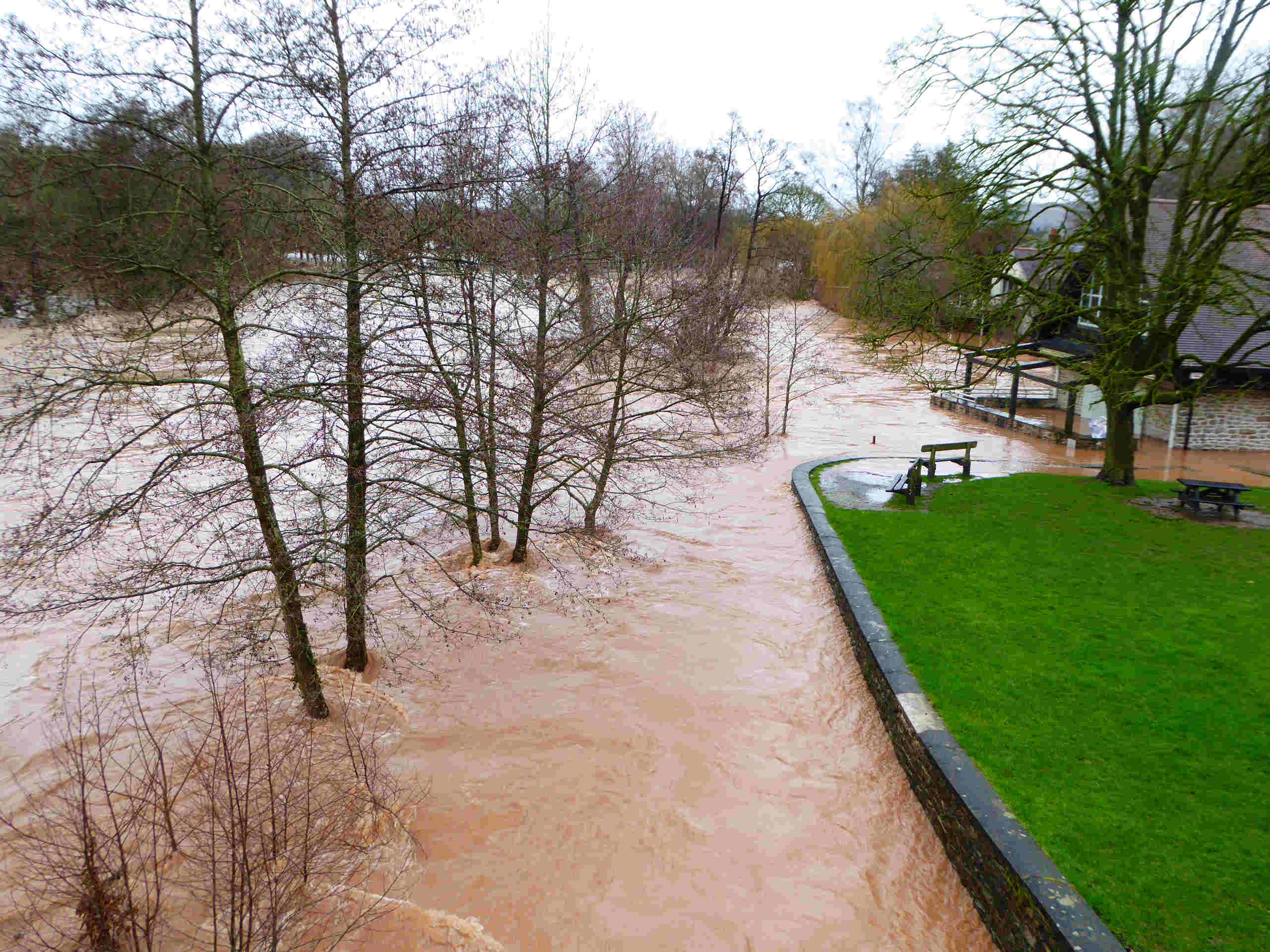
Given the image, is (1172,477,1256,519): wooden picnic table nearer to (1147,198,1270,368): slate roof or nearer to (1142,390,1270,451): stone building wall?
(1147,198,1270,368): slate roof

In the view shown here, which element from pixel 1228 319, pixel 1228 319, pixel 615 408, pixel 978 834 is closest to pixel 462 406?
pixel 615 408

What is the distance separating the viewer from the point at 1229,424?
19.2 m

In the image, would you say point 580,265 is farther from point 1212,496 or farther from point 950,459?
point 1212,496

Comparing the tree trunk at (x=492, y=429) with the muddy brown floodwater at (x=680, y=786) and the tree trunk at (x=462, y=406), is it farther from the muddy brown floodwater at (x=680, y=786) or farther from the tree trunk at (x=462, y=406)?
the muddy brown floodwater at (x=680, y=786)

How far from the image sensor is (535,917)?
222 inches

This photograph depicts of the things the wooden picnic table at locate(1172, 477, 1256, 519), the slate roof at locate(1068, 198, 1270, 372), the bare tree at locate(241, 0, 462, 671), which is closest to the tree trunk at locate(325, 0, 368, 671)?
the bare tree at locate(241, 0, 462, 671)

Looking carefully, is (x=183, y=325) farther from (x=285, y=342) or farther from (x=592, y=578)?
(x=592, y=578)

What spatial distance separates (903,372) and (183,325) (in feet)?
40.9

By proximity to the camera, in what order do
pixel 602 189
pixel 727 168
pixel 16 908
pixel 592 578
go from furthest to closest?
1. pixel 727 168
2. pixel 592 578
3. pixel 602 189
4. pixel 16 908

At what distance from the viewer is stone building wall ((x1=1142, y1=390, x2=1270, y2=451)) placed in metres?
19.1

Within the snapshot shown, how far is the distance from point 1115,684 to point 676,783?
13.7 ft

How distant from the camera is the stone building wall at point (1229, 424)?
19078 mm

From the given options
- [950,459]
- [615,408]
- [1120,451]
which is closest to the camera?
[615,408]

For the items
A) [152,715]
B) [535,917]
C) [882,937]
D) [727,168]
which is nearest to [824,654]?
[882,937]
